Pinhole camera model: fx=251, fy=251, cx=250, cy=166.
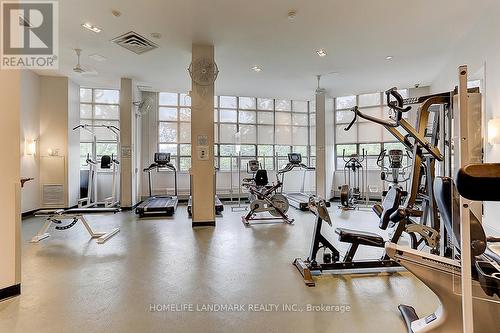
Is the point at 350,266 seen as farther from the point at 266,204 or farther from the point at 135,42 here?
the point at 135,42

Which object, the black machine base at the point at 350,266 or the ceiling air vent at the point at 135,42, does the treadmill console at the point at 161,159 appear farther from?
the black machine base at the point at 350,266

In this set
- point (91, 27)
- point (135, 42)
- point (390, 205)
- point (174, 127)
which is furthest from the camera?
point (174, 127)

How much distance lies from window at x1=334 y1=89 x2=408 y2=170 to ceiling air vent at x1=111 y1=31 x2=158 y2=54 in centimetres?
661

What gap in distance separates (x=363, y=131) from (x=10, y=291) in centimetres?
946

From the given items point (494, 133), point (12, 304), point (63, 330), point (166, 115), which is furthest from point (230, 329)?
point (166, 115)

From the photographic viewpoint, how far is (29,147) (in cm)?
623

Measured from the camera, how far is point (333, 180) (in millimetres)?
9266

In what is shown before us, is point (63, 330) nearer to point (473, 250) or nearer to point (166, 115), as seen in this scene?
point (473, 250)

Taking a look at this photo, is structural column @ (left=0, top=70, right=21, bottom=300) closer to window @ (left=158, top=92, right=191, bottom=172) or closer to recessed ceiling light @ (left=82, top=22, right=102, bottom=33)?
recessed ceiling light @ (left=82, top=22, right=102, bottom=33)

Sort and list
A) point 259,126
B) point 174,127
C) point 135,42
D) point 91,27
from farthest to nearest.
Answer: point 259,126 → point 174,127 → point 135,42 → point 91,27

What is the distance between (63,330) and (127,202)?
18.0ft

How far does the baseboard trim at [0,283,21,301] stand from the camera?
2.40 metres

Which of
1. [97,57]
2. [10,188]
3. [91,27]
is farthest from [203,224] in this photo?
[97,57]

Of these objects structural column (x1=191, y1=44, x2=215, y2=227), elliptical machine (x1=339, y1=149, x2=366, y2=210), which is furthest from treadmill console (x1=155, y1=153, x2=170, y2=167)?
elliptical machine (x1=339, y1=149, x2=366, y2=210)
